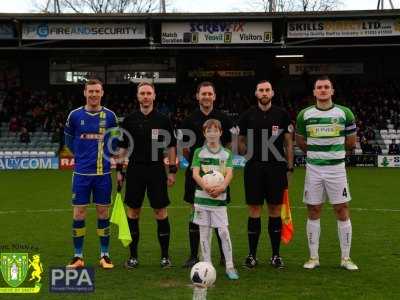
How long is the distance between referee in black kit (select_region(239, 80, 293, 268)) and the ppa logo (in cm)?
218

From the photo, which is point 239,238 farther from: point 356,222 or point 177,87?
point 177,87

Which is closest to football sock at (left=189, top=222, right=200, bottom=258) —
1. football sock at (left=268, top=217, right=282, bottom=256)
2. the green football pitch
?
the green football pitch

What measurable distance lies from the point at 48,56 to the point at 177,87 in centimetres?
718

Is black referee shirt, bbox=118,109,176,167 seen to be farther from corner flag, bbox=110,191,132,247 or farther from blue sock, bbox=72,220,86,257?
blue sock, bbox=72,220,86,257

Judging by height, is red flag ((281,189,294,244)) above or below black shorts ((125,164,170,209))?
below

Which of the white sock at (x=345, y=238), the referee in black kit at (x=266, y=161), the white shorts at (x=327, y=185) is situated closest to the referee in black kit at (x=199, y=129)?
the referee in black kit at (x=266, y=161)

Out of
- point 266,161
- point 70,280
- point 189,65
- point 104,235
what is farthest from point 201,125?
point 189,65

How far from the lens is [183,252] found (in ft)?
27.0

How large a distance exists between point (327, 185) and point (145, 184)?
2.17m

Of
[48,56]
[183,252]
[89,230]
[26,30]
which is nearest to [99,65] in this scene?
[48,56]

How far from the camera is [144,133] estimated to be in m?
7.41

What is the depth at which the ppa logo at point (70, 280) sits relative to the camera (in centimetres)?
587

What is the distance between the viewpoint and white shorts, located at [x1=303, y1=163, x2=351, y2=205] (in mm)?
7172

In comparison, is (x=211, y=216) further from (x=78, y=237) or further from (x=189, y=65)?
(x=189, y=65)
